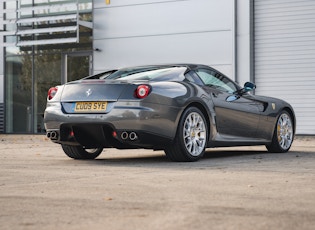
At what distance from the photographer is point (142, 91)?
8.11 meters

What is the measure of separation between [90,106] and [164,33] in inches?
485

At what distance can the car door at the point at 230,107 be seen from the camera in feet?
30.0

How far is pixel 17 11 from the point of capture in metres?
22.3

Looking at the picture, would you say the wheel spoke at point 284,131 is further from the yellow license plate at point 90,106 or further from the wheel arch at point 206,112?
the yellow license plate at point 90,106

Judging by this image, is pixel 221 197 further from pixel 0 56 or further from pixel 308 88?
pixel 0 56

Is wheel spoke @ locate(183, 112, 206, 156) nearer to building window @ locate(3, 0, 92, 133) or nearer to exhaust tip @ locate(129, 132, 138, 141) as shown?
exhaust tip @ locate(129, 132, 138, 141)

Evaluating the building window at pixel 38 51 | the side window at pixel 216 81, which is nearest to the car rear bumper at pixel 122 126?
the side window at pixel 216 81

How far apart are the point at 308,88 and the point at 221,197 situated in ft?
45.5

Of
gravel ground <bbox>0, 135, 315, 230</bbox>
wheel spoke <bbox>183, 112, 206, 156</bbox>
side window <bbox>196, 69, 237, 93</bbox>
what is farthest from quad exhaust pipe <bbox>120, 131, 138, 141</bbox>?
side window <bbox>196, 69, 237, 93</bbox>

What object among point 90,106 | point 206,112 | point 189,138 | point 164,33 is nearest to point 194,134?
point 189,138

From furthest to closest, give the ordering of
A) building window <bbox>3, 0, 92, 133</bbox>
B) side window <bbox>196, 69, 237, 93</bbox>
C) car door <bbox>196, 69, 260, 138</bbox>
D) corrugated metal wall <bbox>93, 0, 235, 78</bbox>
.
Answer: building window <bbox>3, 0, 92, 133</bbox>
corrugated metal wall <bbox>93, 0, 235, 78</bbox>
side window <bbox>196, 69, 237, 93</bbox>
car door <bbox>196, 69, 260, 138</bbox>

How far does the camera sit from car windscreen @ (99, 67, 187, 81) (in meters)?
8.72

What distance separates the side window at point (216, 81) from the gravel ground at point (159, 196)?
1423 millimetres

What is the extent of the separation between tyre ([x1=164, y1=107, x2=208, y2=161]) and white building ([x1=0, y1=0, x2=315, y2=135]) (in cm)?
1025
